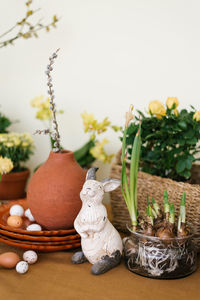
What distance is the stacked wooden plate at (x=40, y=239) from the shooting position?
2.68ft

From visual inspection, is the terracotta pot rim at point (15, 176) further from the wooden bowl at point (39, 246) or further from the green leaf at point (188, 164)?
the green leaf at point (188, 164)

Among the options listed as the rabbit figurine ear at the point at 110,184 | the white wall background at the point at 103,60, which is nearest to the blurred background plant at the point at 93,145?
the white wall background at the point at 103,60

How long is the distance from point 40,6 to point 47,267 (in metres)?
0.99

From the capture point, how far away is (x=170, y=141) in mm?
933

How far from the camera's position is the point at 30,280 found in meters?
0.72

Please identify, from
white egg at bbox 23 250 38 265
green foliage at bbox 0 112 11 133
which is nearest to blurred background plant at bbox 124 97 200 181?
white egg at bbox 23 250 38 265

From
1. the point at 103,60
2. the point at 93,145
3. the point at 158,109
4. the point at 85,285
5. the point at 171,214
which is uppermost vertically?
the point at 103,60

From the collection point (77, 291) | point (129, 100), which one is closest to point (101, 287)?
point (77, 291)

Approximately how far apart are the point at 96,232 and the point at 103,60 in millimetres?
732

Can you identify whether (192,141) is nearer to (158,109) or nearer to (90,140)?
(158,109)

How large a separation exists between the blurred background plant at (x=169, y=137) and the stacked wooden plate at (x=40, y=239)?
0.32 metres

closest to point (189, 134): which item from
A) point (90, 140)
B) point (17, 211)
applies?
point (90, 140)

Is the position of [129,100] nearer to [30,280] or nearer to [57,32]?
[57,32]

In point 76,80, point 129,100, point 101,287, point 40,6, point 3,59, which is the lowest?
point 101,287
